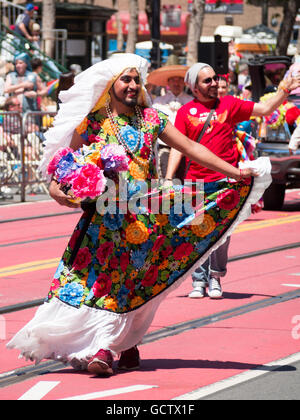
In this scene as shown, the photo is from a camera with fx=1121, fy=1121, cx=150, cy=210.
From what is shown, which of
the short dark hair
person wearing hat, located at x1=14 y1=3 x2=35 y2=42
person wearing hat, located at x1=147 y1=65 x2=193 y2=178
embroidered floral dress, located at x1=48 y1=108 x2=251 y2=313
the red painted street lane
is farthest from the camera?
person wearing hat, located at x1=14 y1=3 x2=35 y2=42

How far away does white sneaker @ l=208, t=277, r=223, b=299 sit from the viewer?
9641 millimetres

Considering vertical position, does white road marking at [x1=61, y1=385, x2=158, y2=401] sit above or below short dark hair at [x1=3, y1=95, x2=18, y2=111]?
above

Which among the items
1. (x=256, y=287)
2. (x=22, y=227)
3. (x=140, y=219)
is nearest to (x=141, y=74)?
(x=140, y=219)

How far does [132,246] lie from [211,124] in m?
2.83

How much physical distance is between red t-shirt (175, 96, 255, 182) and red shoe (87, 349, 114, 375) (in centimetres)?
292

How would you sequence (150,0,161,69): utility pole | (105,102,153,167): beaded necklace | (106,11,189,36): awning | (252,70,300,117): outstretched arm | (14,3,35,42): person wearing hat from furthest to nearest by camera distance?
1. (106,11,189,36): awning
2. (14,3,35,42): person wearing hat
3. (150,0,161,69): utility pole
4. (252,70,300,117): outstretched arm
5. (105,102,153,167): beaded necklace

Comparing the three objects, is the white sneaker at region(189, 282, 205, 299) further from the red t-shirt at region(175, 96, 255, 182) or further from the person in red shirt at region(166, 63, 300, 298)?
the red t-shirt at region(175, 96, 255, 182)

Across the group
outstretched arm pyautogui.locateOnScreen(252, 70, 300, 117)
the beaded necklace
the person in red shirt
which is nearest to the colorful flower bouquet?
the beaded necklace

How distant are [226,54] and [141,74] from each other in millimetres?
14041

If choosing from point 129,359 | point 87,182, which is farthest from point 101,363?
point 87,182

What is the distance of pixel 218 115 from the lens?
31.4ft

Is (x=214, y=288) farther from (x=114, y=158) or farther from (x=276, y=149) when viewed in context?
(x=276, y=149)

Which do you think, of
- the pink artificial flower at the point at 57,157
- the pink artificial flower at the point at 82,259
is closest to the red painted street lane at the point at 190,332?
the pink artificial flower at the point at 82,259
